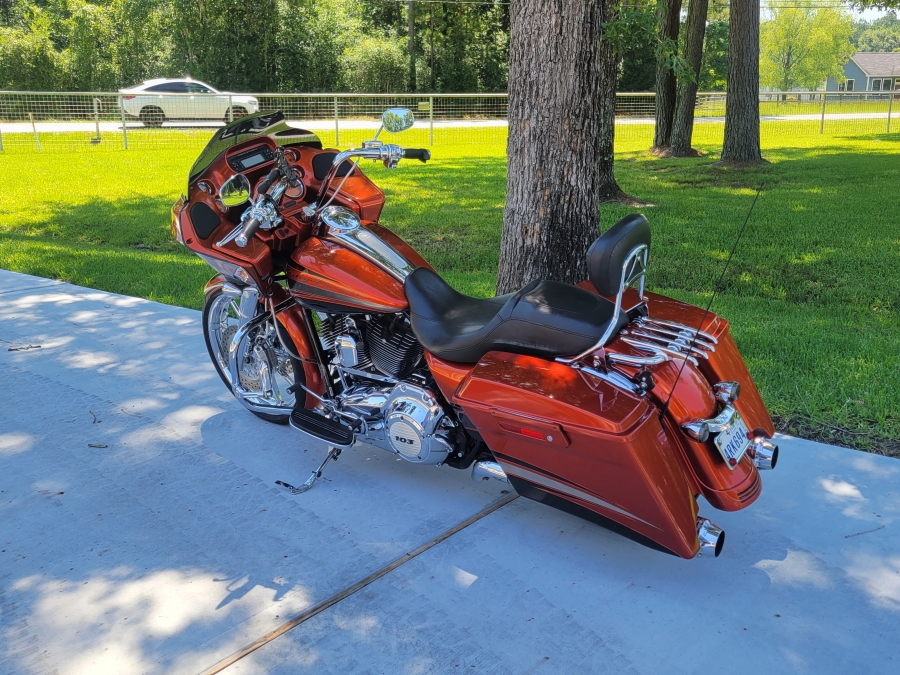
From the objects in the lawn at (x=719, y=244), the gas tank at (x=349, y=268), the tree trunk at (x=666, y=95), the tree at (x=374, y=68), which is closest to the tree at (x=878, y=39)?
the tree at (x=374, y=68)

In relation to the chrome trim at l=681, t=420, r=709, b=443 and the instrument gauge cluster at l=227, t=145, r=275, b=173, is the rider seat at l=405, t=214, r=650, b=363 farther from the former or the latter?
the instrument gauge cluster at l=227, t=145, r=275, b=173

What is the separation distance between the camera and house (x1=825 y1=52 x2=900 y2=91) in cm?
6944

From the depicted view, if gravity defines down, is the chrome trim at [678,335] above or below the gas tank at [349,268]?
below

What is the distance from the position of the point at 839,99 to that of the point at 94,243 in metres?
21.7

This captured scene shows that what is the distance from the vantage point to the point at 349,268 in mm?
3281

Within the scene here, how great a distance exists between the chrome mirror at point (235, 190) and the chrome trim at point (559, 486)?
1.71m

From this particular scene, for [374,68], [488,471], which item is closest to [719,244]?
[488,471]

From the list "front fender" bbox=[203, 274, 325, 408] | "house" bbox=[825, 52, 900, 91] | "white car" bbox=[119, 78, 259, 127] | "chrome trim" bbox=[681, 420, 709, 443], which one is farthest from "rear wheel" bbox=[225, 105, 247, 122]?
"house" bbox=[825, 52, 900, 91]

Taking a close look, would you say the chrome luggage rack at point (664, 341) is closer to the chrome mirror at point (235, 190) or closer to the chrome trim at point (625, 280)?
the chrome trim at point (625, 280)

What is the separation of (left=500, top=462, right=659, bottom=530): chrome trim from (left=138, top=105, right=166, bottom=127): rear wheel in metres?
17.5

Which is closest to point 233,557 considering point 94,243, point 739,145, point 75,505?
point 75,505

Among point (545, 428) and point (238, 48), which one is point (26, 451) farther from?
point (238, 48)

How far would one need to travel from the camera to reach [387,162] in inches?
134

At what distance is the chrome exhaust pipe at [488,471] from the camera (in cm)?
295
